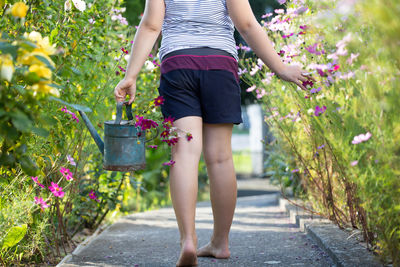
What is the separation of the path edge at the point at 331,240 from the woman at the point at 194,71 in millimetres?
641

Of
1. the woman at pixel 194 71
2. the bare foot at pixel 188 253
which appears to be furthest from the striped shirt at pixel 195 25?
the bare foot at pixel 188 253

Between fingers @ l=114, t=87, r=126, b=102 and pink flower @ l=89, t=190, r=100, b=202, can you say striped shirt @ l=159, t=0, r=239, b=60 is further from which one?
pink flower @ l=89, t=190, r=100, b=202

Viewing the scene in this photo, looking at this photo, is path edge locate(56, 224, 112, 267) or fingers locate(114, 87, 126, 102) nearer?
fingers locate(114, 87, 126, 102)

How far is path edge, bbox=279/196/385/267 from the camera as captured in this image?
7.69 ft

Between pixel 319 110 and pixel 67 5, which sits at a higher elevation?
pixel 67 5

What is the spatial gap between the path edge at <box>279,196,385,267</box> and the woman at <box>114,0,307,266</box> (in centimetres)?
64

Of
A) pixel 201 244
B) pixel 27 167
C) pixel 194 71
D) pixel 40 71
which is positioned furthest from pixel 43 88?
pixel 201 244

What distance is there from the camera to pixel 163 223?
14.0ft

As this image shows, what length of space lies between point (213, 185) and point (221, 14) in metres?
0.79

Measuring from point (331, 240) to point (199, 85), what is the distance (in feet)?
3.43

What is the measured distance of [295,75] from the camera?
246 cm

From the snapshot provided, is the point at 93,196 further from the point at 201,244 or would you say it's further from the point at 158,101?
the point at 158,101

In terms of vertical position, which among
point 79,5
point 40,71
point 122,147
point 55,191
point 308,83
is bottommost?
point 55,191

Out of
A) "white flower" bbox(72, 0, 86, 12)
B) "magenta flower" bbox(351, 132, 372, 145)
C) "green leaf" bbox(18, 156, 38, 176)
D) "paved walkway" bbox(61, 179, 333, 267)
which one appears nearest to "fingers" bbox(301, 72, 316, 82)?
"magenta flower" bbox(351, 132, 372, 145)
